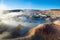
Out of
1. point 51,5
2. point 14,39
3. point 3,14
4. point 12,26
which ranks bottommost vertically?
point 14,39

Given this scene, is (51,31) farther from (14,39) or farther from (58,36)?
(14,39)

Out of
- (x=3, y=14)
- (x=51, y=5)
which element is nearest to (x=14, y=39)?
(x=3, y=14)

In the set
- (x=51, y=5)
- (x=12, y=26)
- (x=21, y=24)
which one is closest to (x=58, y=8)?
(x=51, y=5)

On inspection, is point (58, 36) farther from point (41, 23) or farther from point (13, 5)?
point (13, 5)

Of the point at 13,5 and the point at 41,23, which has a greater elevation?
the point at 13,5

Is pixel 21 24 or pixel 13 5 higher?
pixel 13 5

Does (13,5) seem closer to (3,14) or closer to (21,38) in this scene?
(3,14)
